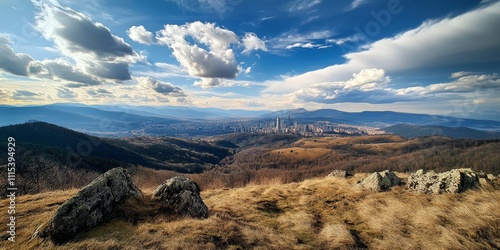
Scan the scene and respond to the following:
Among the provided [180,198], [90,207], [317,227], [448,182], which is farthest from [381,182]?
[90,207]

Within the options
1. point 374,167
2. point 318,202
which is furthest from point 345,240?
point 374,167

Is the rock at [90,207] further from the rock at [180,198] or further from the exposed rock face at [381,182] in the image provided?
the exposed rock face at [381,182]

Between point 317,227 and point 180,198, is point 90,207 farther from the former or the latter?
point 317,227

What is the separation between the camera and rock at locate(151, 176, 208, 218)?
1266cm

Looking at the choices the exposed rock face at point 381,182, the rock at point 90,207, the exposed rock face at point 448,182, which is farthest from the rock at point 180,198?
the exposed rock face at point 448,182

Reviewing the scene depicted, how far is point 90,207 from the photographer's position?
9812 mm

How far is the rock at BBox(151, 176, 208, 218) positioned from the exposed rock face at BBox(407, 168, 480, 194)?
1586cm

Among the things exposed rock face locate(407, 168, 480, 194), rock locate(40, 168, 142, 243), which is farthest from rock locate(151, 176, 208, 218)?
exposed rock face locate(407, 168, 480, 194)

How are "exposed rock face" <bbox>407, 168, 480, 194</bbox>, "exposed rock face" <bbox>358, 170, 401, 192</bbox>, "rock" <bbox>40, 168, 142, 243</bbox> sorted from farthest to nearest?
"exposed rock face" <bbox>358, 170, 401, 192</bbox> < "exposed rock face" <bbox>407, 168, 480, 194</bbox> < "rock" <bbox>40, 168, 142, 243</bbox>

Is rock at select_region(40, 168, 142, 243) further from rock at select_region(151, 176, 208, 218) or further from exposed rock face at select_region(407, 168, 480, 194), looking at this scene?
exposed rock face at select_region(407, 168, 480, 194)

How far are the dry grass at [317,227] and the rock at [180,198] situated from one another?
3.77ft

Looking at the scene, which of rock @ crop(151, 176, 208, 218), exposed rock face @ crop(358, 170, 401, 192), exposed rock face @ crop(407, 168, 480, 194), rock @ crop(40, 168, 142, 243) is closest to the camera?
rock @ crop(40, 168, 142, 243)

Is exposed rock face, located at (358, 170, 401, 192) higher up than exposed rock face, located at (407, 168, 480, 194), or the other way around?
exposed rock face, located at (407, 168, 480, 194)

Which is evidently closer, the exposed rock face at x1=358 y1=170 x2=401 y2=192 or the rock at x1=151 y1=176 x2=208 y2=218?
the rock at x1=151 y1=176 x2=208 y2=218
